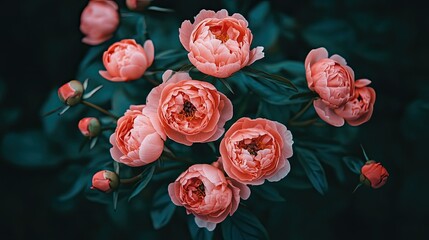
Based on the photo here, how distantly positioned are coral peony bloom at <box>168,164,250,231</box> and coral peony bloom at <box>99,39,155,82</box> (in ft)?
0.65

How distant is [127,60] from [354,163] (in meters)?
0.40

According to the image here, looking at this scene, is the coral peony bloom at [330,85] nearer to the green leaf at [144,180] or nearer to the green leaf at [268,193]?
the green leaf at [268,193]

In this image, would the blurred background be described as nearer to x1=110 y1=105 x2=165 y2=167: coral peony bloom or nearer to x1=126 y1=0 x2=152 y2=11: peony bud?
x1=126 y1=0 x2=152 y2=11: peony bud

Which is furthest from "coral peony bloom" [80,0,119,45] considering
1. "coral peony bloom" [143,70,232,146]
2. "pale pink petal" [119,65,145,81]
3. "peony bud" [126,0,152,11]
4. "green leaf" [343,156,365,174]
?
"green leaf" [343,156,365,174]

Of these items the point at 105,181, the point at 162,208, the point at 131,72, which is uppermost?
the point at 131,72

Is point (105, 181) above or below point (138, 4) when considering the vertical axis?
below

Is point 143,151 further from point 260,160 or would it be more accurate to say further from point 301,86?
point 301,86

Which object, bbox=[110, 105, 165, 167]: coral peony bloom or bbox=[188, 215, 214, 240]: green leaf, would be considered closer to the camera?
bbox=[110, 105, 165, 167]: coral peony bloom

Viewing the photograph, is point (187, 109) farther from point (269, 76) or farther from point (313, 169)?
point (313, 169)

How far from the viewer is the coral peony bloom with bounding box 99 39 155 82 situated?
3.18 ft

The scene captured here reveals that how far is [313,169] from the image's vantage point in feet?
3.31

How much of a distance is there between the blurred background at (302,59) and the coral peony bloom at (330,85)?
31 cm

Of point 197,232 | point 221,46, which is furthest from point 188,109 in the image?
point 197,232

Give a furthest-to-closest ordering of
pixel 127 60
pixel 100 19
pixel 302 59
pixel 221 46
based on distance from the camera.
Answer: pixel 302 59
pixel 100 19
pixel 127 60
pixel 221 46
